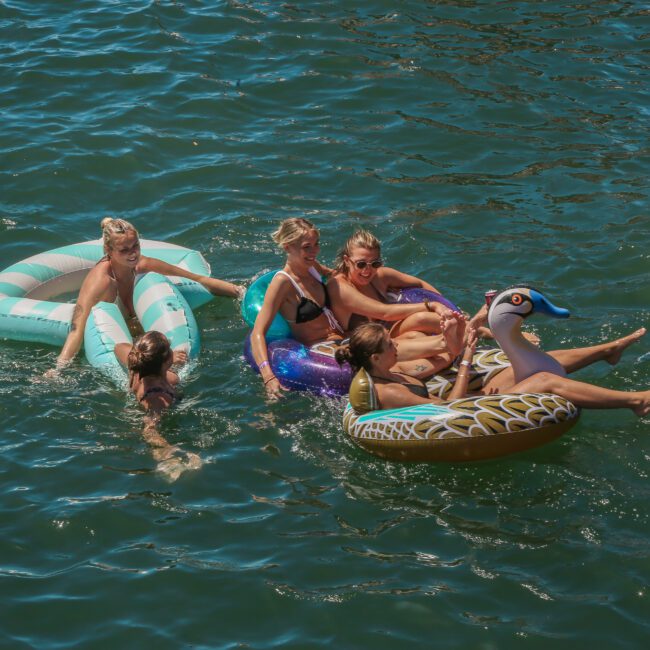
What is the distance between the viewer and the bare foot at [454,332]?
7504 millimetres

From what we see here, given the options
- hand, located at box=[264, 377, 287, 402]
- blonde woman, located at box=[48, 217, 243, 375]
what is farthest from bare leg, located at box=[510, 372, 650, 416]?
blonde woman, located at box=[48, 217, 243, 375]

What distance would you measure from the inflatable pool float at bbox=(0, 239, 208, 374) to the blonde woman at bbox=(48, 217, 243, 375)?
0.35 ft

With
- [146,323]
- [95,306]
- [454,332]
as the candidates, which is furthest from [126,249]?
[454,332]

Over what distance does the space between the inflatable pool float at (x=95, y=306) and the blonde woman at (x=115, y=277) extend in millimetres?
106

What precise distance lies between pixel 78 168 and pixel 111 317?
3.82 meters

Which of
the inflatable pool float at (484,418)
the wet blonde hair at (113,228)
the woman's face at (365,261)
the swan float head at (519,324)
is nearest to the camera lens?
the inflatable pool float at (484,418)

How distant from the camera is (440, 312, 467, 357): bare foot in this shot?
7.50 meters

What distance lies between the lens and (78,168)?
11867mm

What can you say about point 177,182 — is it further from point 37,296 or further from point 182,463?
point 182,463

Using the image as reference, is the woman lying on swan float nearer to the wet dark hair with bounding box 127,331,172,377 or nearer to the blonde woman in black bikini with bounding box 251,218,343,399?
the blonde woman in black bikini with bounding box 251,218,343,399

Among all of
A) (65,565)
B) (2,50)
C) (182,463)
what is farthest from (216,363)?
(2,50)

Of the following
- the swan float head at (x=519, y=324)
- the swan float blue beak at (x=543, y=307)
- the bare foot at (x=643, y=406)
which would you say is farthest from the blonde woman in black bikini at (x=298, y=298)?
the bare foot at (x=643, y=406)

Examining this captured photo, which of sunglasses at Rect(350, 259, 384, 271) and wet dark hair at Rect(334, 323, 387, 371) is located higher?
sunglasses at Rect(350, 259, 384, 271)

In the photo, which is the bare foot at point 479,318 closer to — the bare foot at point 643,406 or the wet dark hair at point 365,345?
the wet dark hair at point 365,345
